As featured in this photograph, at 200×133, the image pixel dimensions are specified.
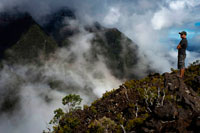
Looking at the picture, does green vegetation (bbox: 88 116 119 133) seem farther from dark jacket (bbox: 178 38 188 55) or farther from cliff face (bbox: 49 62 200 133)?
dark jacket (bbox: 178 38 188 55)

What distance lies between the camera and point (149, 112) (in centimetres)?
1023

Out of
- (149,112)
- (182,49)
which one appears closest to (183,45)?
(182,49)

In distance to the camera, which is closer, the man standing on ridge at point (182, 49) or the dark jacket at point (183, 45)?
the man standing on ridge at point (182, 49)

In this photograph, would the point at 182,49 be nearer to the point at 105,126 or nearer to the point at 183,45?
the point at 183,45

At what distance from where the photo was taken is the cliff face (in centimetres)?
Answer: 745

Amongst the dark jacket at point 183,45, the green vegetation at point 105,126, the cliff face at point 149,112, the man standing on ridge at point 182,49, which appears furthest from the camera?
the dark jacket at point 183,45

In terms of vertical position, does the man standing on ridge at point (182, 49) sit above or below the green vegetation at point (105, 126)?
above

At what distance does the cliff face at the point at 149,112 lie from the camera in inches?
293

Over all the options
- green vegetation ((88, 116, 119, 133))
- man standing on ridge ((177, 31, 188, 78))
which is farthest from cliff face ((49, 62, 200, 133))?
man standing on ridge ((177, 31, 188, 78))

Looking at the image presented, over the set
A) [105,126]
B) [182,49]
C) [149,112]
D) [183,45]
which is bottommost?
[105,126]

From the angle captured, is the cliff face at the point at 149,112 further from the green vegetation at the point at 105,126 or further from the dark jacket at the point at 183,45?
the dark jacket at the point at 183,45

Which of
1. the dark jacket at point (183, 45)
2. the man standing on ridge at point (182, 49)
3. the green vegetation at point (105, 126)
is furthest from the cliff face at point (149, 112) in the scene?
the dark jacket at point (183, 45)

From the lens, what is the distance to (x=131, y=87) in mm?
15133

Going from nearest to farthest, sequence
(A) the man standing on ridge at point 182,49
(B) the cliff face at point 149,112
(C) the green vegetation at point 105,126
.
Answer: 1. (B) the cliff face at point 149,112
2. (C) the green vegetation at point 105,126
3. (A) the man standing on ridge at point 182,49
